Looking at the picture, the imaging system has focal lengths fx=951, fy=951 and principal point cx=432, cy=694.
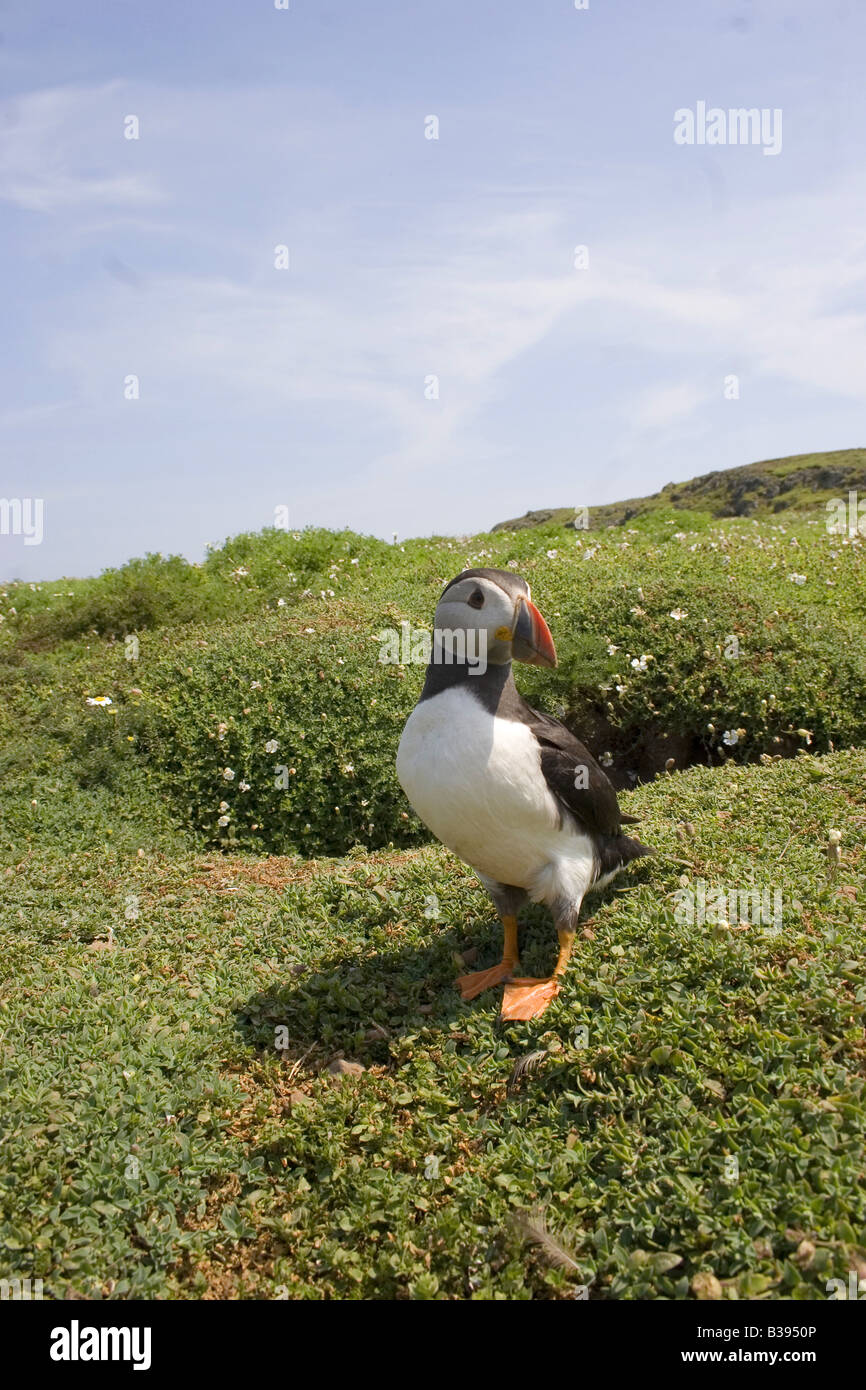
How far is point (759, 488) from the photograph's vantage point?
56.6 metres

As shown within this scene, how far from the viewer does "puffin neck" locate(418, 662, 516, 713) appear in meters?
4.01

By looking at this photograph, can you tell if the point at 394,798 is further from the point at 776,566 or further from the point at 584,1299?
the point at 776,566

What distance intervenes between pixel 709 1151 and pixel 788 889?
168cm

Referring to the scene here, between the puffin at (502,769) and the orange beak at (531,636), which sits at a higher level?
the orange beak at (531,636)

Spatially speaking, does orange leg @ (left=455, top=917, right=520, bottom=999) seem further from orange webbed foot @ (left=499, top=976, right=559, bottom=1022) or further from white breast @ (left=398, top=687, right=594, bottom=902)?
white breast @ (left=398, top=687, right=594, bottom=902)

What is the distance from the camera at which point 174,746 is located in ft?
26.9

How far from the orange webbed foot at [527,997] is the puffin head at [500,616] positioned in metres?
1.40

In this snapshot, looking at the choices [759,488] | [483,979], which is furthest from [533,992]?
[759,488]

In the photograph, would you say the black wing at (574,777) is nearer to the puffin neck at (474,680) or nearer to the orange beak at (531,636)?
the puffin neck at (474,680)

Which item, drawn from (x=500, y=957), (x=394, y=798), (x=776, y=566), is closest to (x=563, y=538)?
(x=776, y=566)

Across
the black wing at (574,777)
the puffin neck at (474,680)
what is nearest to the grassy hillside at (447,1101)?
the black wing at (574,777)

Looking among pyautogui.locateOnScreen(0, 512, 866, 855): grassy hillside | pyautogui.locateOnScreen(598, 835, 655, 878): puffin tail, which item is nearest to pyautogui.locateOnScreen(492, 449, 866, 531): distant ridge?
pyautogui.locateOnScreen(0, 512, 866, 855): grassy hillside

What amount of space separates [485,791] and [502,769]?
4.5 inches

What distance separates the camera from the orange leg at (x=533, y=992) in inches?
156
